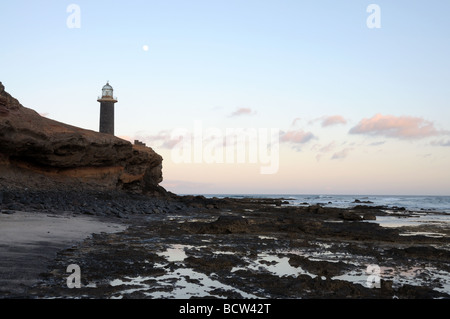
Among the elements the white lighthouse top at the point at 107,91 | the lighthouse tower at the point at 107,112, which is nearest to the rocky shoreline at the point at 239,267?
the lighthouse tower at the point at 107,112

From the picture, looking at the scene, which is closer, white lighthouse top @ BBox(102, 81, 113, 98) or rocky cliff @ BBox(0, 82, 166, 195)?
rocky cliff @ BBox(0, 82, 166, 195)

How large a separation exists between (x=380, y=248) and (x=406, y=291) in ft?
18.0

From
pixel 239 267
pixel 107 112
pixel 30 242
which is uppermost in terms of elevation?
pixel 107 112

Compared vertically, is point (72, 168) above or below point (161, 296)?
above

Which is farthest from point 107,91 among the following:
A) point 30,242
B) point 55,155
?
point 30,242

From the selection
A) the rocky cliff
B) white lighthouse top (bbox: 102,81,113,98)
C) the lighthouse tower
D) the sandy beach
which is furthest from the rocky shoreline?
white lighthouse top (bbox: 102,81,113,98)

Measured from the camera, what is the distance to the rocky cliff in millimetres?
23500

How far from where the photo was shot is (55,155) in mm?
26375

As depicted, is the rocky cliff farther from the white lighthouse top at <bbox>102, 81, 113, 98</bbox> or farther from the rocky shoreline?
the white lighthouse top at <bbox>102, 81, 113, 98</bbox>

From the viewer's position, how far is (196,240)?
1178cm

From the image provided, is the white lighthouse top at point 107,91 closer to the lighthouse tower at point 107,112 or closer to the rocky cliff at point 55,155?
the lighthouse tower at point 107,112

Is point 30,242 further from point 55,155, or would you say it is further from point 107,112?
point 107,112
